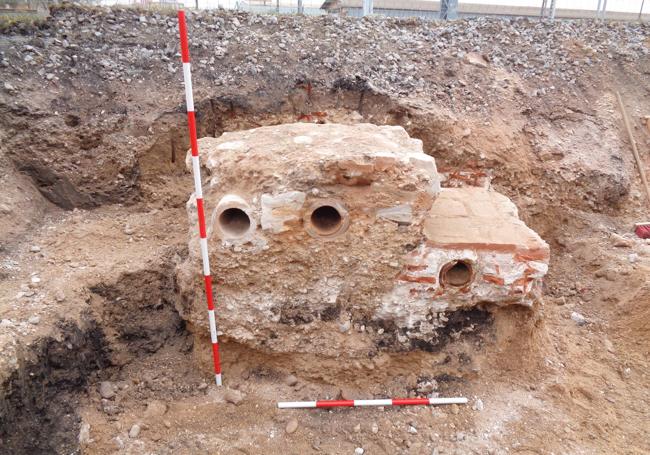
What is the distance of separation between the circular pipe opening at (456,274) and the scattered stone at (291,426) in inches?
51.0

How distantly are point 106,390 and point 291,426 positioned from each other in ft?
4.17

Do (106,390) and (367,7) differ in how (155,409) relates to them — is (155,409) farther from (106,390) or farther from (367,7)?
(367,7)

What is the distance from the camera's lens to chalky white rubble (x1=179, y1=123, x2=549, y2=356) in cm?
278

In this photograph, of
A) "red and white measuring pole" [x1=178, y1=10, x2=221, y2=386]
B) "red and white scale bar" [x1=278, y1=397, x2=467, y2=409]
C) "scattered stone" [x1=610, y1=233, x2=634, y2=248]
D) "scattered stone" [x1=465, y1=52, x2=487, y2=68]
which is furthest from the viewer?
"scattered stone" [x1=465, y1=52, x2=487, y2=68]

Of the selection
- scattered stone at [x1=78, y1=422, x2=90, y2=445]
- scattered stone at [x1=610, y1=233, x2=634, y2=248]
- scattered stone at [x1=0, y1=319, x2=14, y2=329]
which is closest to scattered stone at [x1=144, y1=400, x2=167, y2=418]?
scattered stone at [x1=78, y1=422, x2=90, y2=445]

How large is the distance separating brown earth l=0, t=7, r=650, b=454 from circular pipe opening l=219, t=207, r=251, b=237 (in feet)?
2.51

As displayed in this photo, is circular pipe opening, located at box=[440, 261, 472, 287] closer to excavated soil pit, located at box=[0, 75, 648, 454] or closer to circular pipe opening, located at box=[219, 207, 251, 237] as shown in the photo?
excavated soil pit, located at box=[0, 75, 648, 454]

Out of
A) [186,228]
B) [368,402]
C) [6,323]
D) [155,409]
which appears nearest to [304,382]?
[368,402]

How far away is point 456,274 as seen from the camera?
308cm

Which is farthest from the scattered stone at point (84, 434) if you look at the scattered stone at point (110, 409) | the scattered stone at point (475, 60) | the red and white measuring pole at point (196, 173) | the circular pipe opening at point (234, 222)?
the scattered stone at point (475, 60)

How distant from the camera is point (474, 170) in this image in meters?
4.79

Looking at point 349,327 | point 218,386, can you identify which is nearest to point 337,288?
point 349,327

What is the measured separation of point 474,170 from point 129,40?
3.82 metres

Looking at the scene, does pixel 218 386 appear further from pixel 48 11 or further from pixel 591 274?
pixel 48 11
